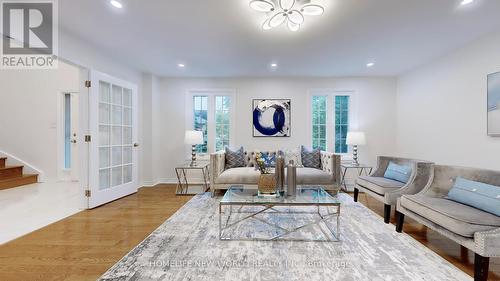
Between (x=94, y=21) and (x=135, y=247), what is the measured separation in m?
2.59

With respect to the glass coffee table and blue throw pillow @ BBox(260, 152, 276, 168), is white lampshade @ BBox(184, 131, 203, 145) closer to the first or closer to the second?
blue throw pillow @ BBox(260, 152, 276, 168)


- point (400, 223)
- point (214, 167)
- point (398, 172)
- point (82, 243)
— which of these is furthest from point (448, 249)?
point (82, 243)

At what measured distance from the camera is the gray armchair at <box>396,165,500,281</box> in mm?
1686

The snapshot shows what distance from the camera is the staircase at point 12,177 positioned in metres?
4.65

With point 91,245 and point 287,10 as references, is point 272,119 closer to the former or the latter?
point 287,10

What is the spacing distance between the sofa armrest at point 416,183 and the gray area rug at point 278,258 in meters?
0.38

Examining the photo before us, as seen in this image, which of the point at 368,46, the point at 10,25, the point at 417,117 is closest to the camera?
the point at 10,25

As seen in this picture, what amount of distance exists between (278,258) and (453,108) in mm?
3625

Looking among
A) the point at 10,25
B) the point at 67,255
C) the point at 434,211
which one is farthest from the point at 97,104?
the point at 434,211

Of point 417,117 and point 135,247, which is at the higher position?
point 417,117

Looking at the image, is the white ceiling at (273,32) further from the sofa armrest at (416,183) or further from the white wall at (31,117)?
the white wall at (31,117)

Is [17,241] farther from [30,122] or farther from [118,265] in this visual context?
[30,122]

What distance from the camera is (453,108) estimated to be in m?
3.57

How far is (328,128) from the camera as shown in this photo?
5172mm
